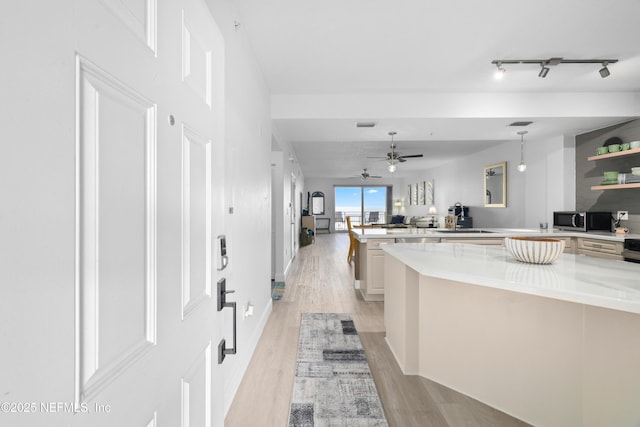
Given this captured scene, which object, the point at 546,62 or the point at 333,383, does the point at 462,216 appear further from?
the point at 333,383

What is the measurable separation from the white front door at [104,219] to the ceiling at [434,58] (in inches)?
75.2

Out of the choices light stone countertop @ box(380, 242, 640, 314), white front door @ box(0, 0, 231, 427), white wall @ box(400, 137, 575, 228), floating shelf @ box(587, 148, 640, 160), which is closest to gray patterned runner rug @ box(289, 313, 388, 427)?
light stone countertop @ box(380, 242, 640, 314)

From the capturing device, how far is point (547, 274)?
1.68m

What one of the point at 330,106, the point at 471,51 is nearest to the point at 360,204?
the point at 330,106

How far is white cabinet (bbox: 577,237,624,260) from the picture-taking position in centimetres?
381

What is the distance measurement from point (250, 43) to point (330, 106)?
1.43m

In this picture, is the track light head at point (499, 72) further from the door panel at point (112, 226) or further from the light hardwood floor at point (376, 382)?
the door panel at point (112, 226)

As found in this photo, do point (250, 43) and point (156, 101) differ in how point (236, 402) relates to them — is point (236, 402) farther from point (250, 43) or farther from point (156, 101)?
point (250, 43)

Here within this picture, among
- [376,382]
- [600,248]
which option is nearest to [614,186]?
[600,248]

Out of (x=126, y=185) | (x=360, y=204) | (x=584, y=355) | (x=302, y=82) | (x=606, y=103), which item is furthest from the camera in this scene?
(x=360, y=204)

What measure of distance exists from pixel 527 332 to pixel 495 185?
5716 mm

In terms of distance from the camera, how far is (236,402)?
2031mm

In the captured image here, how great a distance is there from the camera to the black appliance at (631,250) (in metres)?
3.39

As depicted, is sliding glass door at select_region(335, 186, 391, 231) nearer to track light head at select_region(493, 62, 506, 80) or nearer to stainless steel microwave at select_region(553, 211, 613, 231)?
stainless steel microwave at select_region(553, 211, 613, 231)
